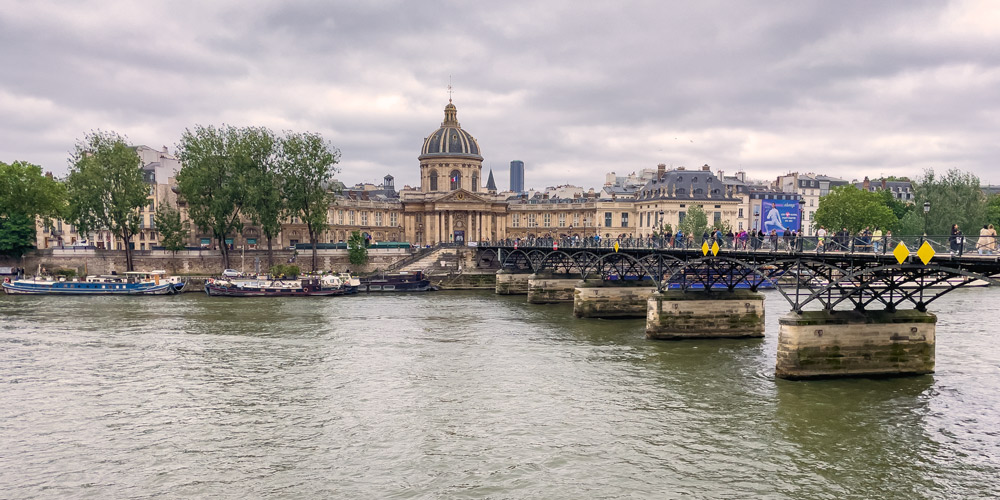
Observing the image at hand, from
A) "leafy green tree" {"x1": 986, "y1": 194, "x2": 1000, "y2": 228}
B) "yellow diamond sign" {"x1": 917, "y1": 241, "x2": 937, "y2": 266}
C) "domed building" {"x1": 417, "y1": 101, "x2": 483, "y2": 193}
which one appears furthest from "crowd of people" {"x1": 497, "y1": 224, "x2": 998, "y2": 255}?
"domed building" {"x1": 417, "y1": 101, "x2": 483, "y2": 193}

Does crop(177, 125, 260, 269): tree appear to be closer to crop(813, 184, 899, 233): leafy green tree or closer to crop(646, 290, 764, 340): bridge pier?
crop(646, 290, 764, 340): bridge pier

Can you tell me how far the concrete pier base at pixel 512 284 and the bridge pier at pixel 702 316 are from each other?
114ft

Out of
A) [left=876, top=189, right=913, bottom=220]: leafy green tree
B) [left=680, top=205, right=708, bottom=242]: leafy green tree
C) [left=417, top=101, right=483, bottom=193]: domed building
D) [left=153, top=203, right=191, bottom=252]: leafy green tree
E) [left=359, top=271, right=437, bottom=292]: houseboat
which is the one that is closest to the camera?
[left=359, top=271, right=437, bottom=292]: houseboat

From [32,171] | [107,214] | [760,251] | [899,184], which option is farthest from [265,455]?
[899,184]

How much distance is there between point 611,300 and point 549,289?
13890mm

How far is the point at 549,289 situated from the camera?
6334 cm

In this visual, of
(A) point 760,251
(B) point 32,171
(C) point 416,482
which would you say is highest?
(B) point 32,171

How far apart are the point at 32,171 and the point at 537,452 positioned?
80.0m

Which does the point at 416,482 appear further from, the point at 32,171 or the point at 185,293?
the point at 32,171

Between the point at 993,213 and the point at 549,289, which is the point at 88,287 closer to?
the point at 549,289

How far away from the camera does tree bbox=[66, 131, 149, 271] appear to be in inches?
2879

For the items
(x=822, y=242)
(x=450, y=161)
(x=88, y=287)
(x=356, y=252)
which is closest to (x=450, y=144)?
(x=450, y=161)

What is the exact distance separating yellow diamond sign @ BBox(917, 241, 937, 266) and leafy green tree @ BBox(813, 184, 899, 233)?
6944 centimetres

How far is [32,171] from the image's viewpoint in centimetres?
7794
